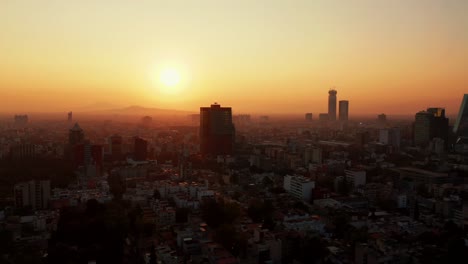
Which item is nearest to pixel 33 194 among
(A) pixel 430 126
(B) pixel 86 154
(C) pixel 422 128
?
(B) pixel 86 154

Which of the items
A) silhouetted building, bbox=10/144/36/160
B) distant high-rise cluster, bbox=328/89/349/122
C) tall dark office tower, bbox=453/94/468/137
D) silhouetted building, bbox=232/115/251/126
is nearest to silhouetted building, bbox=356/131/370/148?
tall dark office tower, bbox=453/94/468/137

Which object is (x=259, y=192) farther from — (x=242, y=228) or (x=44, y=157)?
(x=44, y=157)

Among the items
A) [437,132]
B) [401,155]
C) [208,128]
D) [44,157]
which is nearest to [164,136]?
[208,128]

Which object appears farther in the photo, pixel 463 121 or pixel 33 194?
pixel 463 121

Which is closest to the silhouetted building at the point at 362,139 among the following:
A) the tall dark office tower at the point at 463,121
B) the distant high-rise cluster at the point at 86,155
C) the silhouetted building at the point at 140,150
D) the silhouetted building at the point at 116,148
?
the tall dark office tower at the point at 463,121

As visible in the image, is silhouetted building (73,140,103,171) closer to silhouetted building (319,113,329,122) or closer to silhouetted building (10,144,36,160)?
silhouetted building (10,144,36,160)

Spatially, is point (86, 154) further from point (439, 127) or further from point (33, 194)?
point (439, 127)
